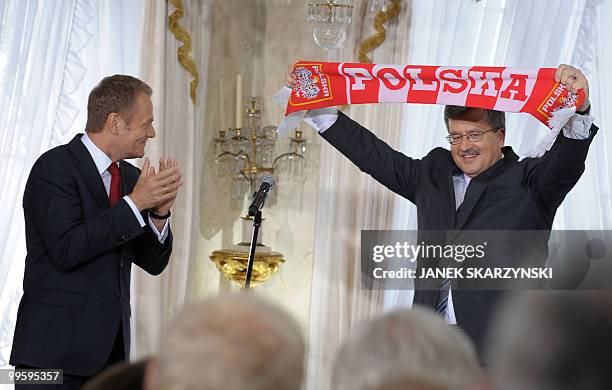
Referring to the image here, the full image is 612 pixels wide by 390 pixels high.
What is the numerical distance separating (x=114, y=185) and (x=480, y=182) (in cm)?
142

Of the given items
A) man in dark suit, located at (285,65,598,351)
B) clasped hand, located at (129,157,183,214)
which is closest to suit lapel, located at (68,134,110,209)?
clasped hand, located at (129,157,183,214)

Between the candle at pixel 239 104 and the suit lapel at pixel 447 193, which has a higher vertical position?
the candle at pixel 239 104

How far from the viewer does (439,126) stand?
5008mm

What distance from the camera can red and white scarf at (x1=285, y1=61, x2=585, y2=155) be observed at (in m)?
3.67

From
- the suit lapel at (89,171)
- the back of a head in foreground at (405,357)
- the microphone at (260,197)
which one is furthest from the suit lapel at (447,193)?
the back of a head in foreground at (405,357)

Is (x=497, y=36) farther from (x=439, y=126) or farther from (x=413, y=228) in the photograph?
(x=413, y=228)

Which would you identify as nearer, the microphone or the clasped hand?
the clasped hand

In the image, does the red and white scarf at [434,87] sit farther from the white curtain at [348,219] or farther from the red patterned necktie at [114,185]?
the white curtain at [348,219]

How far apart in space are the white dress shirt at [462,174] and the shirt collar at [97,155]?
977 millimetres

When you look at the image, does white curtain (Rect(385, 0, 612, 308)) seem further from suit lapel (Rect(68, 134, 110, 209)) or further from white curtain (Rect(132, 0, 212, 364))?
suit lapel (Rect(68, 134, 110, 209))

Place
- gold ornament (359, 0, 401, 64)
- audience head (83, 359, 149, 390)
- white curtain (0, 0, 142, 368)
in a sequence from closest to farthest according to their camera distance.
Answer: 1. audience head (83, 359, 149, 390)
2. white curtain (0, 0, 142, 368)
3. gold ornament (359, 0, 401, 64)

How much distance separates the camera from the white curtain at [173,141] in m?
5.07

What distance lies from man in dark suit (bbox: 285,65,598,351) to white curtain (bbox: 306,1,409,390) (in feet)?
4.34

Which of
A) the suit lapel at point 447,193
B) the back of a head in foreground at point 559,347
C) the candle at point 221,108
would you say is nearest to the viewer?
the back of a head in foreground at point 559,347
